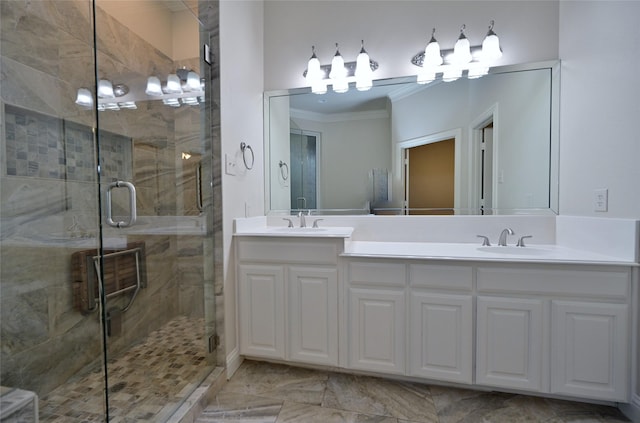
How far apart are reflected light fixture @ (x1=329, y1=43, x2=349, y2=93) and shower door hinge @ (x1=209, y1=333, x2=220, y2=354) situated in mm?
1945

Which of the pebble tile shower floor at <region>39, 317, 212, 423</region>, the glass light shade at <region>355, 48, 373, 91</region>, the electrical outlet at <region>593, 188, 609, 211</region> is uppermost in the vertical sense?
the glass light shade at <region>355, 48, 373, 91</region>

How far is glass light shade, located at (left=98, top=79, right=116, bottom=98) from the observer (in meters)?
1.75

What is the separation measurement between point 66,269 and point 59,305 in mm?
206

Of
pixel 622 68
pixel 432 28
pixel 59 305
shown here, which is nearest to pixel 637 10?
pixel 622 68

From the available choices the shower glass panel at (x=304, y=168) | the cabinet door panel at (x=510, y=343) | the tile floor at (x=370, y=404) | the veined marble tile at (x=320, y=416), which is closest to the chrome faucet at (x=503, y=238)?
the cabinet door panel at (x=510, y=343)

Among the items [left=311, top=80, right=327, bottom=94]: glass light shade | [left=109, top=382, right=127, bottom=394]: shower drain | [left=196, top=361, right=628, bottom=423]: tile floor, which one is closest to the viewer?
[left=196, top=361, right=628, bottom=423]: tile floor

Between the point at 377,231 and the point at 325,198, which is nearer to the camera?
the point at 377,231

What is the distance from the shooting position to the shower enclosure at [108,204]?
57.9 inches

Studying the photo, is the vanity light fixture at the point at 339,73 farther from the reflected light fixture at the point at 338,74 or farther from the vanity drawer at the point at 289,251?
the vanity drawer at the point at 289,251

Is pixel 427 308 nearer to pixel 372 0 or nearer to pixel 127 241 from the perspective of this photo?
pixel 127 241

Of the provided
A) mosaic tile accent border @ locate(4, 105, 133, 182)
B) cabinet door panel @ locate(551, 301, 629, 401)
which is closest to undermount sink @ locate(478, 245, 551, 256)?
cabinet door panel @ locate(551, 301, 629, 401)

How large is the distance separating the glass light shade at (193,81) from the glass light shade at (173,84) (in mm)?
87

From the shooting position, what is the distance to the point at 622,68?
55.5 inches

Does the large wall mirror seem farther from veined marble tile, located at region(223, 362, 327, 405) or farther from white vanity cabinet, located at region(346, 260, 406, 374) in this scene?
veined marble tile, located at region(223, 362, 327, 405)
